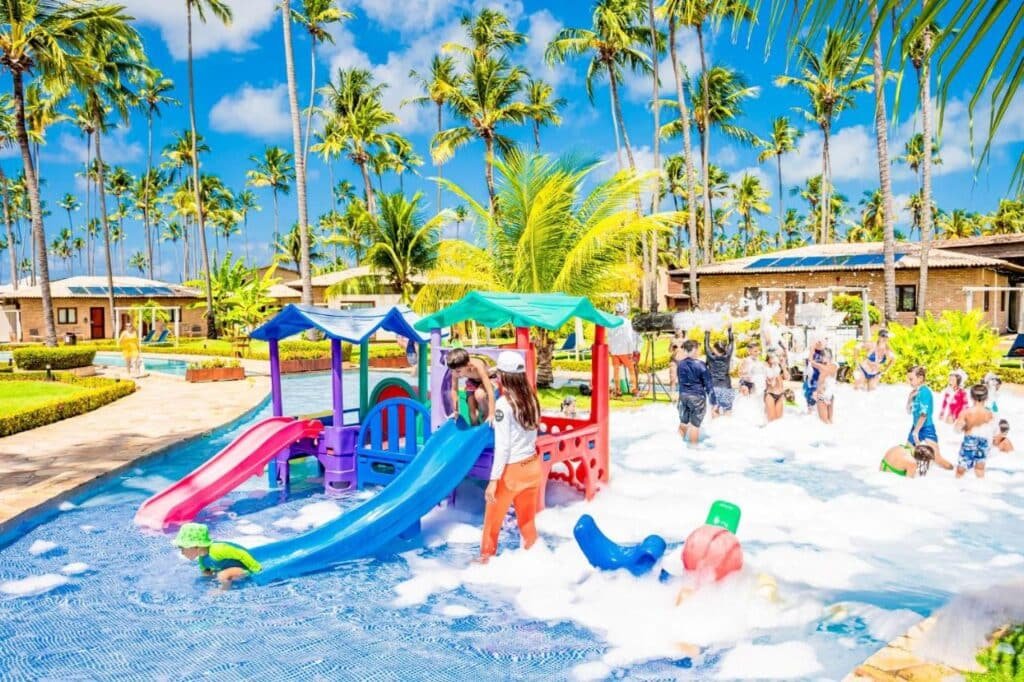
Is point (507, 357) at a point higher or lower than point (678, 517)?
higher

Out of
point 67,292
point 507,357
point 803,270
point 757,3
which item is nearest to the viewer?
point 757,3

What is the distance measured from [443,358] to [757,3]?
6.77 m

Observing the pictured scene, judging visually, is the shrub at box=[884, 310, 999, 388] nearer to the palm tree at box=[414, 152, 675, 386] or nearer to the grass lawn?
the palm tree at box=[414, 152, 675, 386]

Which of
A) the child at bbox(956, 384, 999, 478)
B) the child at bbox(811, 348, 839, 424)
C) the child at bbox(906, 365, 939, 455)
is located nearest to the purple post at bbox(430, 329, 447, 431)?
the child at bbox(906, 365, 939, 455)

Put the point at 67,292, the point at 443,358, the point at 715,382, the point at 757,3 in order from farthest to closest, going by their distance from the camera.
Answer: the point at 67,292
the point at 715,382
the point at 443,358
the point at 757,3

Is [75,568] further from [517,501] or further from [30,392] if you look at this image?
[30,392]

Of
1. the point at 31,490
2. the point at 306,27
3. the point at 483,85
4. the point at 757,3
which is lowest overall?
the point at 31,490

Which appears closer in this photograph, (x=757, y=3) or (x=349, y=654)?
(x=757, y=3)

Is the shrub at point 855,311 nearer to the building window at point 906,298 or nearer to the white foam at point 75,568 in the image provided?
the building window at point 906,298

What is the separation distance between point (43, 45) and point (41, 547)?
71.8 feet

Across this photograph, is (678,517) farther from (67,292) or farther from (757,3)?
(67,292)

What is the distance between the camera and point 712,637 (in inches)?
209

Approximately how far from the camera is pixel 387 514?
22.9ft

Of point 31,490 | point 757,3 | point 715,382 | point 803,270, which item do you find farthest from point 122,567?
point 803,270
